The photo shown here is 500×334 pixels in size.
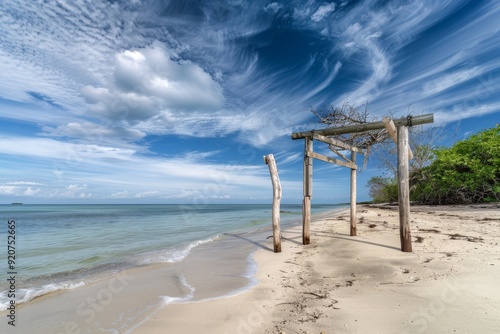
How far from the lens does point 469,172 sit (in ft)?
58.5

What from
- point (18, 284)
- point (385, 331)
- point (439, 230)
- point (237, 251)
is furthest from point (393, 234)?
point (18, 284)

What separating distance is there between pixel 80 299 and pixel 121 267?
8.70 feet

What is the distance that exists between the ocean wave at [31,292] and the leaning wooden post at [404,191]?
7.95 metres

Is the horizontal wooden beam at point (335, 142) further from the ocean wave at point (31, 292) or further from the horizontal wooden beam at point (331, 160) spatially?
the ocean wave at point (31, 292)

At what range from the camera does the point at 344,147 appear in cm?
920

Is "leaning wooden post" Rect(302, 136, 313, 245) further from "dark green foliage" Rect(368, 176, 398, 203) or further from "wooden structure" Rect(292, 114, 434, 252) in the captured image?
"dark green foliage" Rect(368, 176, 398, 203)

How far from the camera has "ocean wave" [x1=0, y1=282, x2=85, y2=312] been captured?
4988mm

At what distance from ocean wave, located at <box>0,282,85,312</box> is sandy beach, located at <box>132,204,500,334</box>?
10.8 feet

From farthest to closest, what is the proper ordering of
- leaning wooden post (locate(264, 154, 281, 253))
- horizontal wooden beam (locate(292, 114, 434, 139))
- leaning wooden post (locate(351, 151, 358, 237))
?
leaning wooden post (locate(351, 151, 358, 237)), leaning wooden post (locate(264, 154, 281, 253)), horizontal wooden beam (locate(292, 114, 434, 139))

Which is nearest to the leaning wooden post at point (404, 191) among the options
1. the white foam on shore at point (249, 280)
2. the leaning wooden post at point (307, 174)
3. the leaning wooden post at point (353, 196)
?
the leaning wooden post at point (307, 174)

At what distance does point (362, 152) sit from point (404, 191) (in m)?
3.91

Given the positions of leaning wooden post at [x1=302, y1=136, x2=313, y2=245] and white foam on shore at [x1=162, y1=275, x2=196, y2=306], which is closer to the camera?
white foam on shore at [x1=162, y1=275, x2=196, y2=306]
